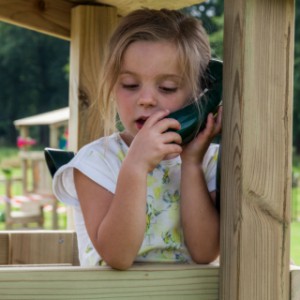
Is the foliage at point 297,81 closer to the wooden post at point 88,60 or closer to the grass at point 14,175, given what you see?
the grass at point 14,175

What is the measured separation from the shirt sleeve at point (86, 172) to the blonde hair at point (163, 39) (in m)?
0.21

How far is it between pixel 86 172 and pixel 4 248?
115 centimetres

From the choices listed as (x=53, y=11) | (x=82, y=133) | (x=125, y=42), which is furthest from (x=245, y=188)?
(x=53, y=11)

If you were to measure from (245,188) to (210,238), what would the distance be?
0.36 metres

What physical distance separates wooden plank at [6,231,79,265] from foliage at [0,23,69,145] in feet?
164

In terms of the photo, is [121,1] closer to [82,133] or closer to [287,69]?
[82,133]

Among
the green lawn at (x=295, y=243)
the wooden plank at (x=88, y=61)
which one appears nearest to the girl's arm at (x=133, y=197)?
the wooden plank at (x=88, y=61)

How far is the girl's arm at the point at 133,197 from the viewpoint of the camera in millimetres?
2055

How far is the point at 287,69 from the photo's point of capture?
6.49 ft

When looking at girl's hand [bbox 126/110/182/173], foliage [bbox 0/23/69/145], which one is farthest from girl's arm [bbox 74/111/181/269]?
foliage [bbox 0/23/69/145]

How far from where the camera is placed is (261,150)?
196 centimetres

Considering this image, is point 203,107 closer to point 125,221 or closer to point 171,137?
point 171,137

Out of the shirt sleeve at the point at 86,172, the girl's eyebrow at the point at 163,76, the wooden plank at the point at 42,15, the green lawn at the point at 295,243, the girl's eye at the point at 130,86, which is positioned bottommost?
the green lawn at the point at 295,243

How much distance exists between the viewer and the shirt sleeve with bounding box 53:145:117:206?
2.31 meters
